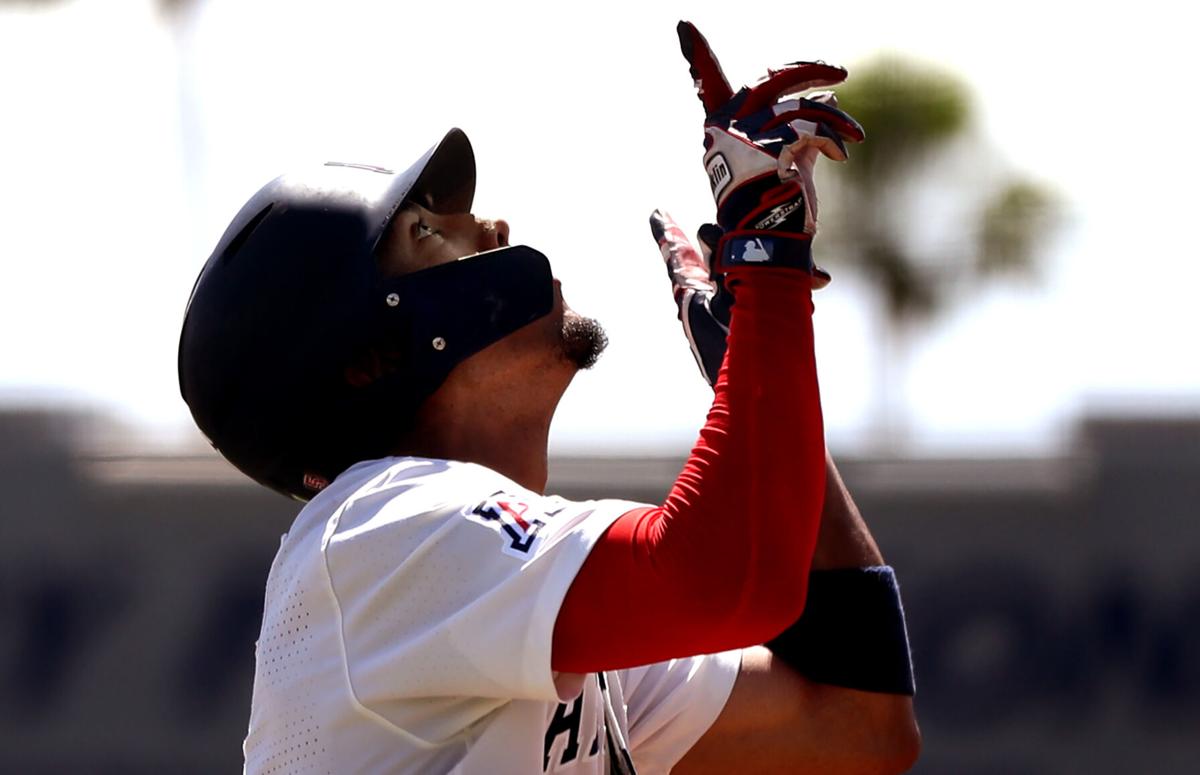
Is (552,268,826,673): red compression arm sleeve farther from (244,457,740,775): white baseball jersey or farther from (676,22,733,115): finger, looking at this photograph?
(676,22,733,115): finger

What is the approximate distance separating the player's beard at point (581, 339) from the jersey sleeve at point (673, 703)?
0.59 meters

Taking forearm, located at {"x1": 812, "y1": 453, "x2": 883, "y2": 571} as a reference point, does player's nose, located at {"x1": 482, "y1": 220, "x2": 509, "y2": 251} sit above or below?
above

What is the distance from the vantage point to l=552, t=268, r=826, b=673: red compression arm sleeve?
2.42 metres

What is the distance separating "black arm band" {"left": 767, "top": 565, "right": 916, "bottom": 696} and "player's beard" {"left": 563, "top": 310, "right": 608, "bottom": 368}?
1.83 feet

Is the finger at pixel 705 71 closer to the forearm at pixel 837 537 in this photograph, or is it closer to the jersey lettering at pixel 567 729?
the forearm at pixel 837 537

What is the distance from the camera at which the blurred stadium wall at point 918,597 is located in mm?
10461

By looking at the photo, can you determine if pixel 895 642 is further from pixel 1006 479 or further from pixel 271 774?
pixel 1006 479

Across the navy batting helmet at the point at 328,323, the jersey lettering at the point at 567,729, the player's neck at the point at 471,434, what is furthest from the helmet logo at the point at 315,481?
the jersey lettering at the point at 567,729

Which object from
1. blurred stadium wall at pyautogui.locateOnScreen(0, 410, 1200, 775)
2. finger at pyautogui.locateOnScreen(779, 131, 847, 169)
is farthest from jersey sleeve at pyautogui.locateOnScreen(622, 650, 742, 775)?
blurred stadium wall at pyautogui.locateOnScreen(0, 410, 1200, 775)

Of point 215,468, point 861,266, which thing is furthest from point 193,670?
point 861,266

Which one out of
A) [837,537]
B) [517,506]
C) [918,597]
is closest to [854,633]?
[837,537]

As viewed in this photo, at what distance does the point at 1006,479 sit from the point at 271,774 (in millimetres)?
8678

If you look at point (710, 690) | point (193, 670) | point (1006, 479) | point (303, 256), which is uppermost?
point (303, 256)

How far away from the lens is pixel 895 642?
331cm
